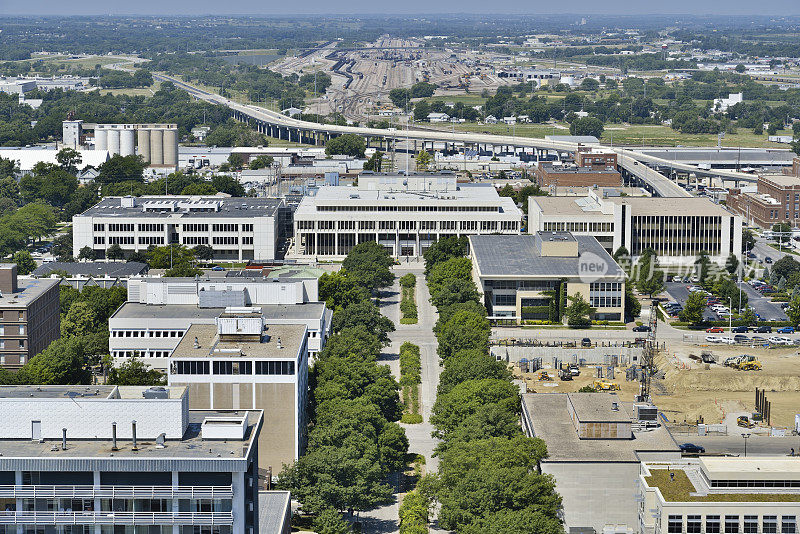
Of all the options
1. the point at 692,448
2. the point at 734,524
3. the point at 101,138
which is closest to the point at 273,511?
the point at 734,524

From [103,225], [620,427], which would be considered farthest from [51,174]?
[620,427]

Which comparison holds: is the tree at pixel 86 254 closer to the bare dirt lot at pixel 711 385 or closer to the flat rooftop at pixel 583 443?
the bare dirt lot at pixel 711 385

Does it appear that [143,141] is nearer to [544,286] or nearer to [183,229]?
[183,229]

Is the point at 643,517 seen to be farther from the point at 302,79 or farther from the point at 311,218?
the point at 302,79

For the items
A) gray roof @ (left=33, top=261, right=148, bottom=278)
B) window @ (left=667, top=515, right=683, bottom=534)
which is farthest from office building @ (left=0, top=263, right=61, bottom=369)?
window @ (left=667, top=515, right=683, bottom=534)

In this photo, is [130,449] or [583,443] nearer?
[130,449]

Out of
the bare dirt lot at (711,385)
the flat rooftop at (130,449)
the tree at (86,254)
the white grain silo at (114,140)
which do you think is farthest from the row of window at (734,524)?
the white grain silo at (114,140)
